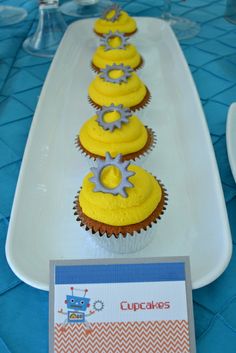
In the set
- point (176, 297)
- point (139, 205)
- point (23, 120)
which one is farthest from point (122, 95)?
point (176, 297)

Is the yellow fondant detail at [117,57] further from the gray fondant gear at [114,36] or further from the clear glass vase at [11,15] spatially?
the clear glass vase at [11,15]

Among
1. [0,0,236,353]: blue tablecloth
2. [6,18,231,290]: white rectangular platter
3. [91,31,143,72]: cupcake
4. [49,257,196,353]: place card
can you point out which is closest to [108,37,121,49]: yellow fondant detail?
[91,31,143,72]: cupcake

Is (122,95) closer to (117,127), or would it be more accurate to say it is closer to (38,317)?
(117,127)

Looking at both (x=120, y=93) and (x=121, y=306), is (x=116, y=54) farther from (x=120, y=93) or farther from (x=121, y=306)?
(x=121, y=306)

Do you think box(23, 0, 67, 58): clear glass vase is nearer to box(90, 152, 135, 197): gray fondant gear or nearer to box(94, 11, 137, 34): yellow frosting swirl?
box(94, 11, 137, 34): yellow frosting swirl

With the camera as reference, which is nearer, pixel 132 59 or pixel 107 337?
pixel 107 337

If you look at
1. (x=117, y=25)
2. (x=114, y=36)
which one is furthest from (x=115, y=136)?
(x=117, y=25)
